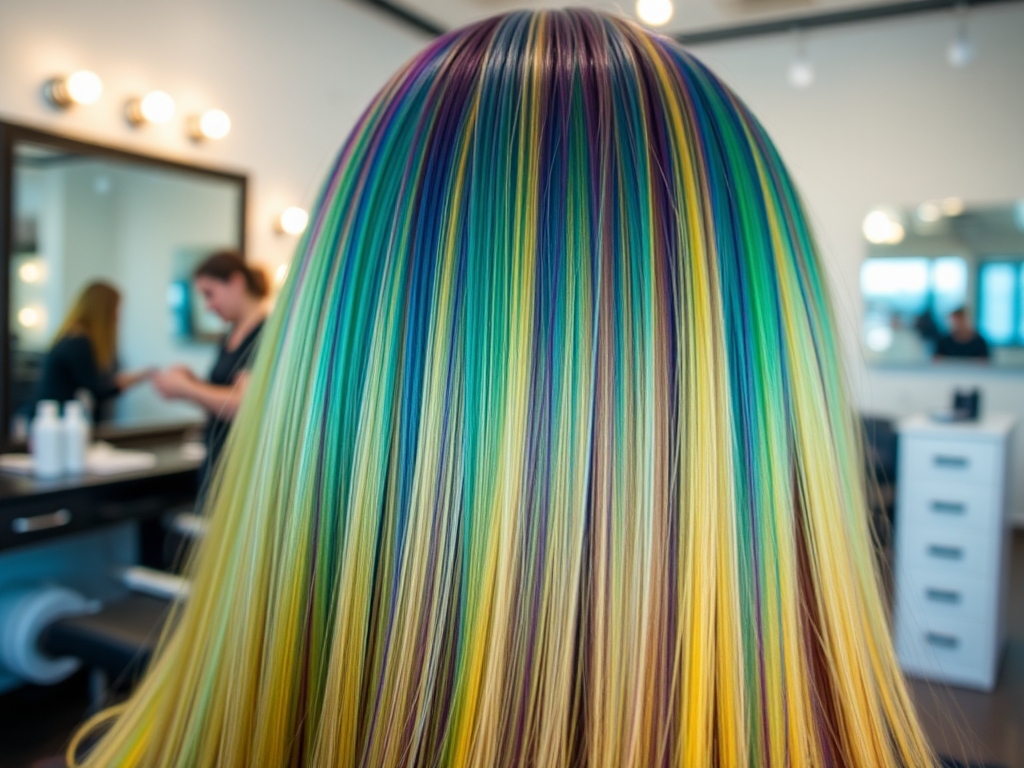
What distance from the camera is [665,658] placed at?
32cm

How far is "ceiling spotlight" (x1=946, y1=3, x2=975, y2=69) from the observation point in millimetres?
3609

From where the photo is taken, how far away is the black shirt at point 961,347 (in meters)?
4.23

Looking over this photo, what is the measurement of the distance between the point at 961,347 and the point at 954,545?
216 cm

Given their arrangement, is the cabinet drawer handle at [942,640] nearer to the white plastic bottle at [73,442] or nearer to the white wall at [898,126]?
the white wall at [898,126]

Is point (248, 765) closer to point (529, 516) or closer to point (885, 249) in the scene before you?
point (529, 516)

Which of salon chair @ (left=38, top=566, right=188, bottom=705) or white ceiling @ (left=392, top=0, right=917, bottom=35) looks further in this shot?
white ceiling @ (left=392, top=0, right=917, bottom=35)

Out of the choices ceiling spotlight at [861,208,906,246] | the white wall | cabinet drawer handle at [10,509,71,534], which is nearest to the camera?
cabinet drawer handle at [10,509,71,534]

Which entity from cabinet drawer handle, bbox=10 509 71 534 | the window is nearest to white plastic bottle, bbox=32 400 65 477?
cabinet drawer handle, bbox=10 509 71 534

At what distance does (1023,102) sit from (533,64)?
15.1 ft

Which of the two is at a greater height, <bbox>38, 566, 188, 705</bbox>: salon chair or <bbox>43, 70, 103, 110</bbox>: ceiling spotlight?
<bbox>43, 70, 103, 110</bbox>: ceiling spotlight

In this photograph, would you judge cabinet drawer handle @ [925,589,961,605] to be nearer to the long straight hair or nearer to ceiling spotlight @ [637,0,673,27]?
ceiling spotlight @ [637,0,673,27]

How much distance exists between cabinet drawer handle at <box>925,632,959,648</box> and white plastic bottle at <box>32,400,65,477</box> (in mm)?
2690

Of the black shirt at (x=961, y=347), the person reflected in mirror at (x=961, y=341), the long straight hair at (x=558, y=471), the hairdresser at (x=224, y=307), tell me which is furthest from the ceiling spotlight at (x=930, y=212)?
the long straight hair at (x=558, y=471)

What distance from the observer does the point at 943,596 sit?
2.52m
